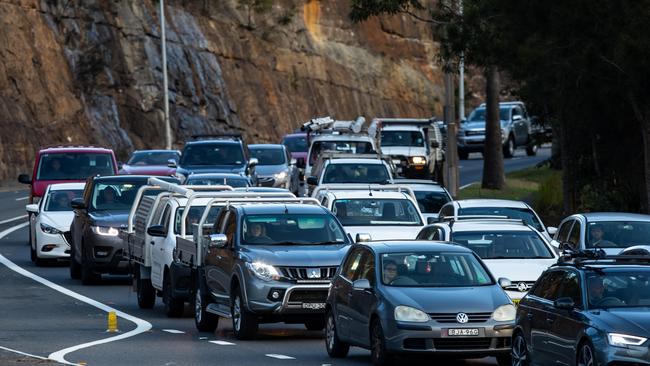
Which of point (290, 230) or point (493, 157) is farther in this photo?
point (493, 157)

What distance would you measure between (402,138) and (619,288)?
118 feet

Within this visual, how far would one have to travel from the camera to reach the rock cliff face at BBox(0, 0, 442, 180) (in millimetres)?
68000

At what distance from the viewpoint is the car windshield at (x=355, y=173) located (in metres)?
35.1

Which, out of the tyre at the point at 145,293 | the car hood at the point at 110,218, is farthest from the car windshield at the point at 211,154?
the tyre at the point at 145,293

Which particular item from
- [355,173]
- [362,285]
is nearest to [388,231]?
[362,285]

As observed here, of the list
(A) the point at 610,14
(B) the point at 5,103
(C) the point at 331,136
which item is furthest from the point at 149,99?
(A) the point at 610,14

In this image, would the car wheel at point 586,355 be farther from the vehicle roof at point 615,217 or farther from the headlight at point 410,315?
the vehicle roof at point 615,217

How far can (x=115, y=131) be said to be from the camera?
7056 cm

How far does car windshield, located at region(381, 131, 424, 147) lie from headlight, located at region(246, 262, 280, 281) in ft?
101

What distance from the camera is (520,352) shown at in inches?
611

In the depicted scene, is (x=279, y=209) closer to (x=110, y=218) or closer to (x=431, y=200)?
(x=110, y=218)

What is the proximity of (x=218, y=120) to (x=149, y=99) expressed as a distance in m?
Result: 4.44

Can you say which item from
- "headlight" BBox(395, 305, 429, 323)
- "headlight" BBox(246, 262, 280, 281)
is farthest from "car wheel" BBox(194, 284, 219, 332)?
"headlight" BBox(395, 305, 429, 323)

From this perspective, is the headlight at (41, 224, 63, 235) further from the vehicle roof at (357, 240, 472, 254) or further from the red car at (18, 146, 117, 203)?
the vehicle roof at (357, 240, 472, 254)
